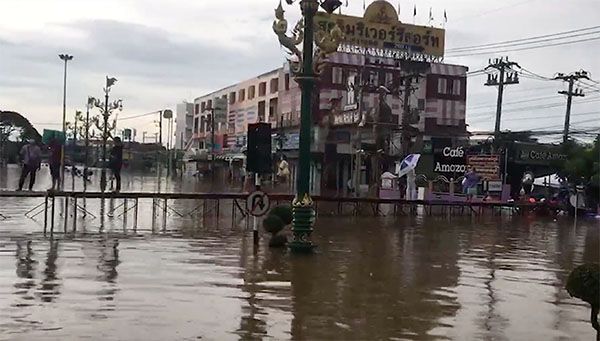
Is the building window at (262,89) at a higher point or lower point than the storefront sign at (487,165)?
higher

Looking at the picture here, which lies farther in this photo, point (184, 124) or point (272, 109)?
Answer: point (184, 124)

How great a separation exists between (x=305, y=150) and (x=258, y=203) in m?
1.44

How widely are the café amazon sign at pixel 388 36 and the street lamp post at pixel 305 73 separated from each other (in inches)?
1707

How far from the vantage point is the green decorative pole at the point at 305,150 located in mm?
14102

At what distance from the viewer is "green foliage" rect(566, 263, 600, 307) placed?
6.37m

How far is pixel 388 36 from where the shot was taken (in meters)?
59.9

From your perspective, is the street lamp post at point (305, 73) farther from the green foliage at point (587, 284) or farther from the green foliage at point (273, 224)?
the green foliage at point (587, 284)

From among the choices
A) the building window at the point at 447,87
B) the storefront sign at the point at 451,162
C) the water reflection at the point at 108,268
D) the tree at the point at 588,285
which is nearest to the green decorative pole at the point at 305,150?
the water reflection at the point at 108,268

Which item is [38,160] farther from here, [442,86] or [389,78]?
[442,86]

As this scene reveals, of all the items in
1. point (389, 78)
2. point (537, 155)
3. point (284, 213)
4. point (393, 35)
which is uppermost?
point (393, 35)

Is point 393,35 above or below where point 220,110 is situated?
above

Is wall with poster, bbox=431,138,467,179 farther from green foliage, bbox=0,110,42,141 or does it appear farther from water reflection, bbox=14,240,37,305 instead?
green foliage, bbox=0,110,42,141

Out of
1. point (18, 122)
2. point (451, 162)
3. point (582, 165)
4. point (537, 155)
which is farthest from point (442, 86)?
point (18, 122)

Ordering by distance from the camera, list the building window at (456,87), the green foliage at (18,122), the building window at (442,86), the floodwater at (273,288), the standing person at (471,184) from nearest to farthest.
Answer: the floodwater at (273,288), the standing person at (471,184), the building window at (442,86), the building window at (456,87), the green foliage at (18,122)
